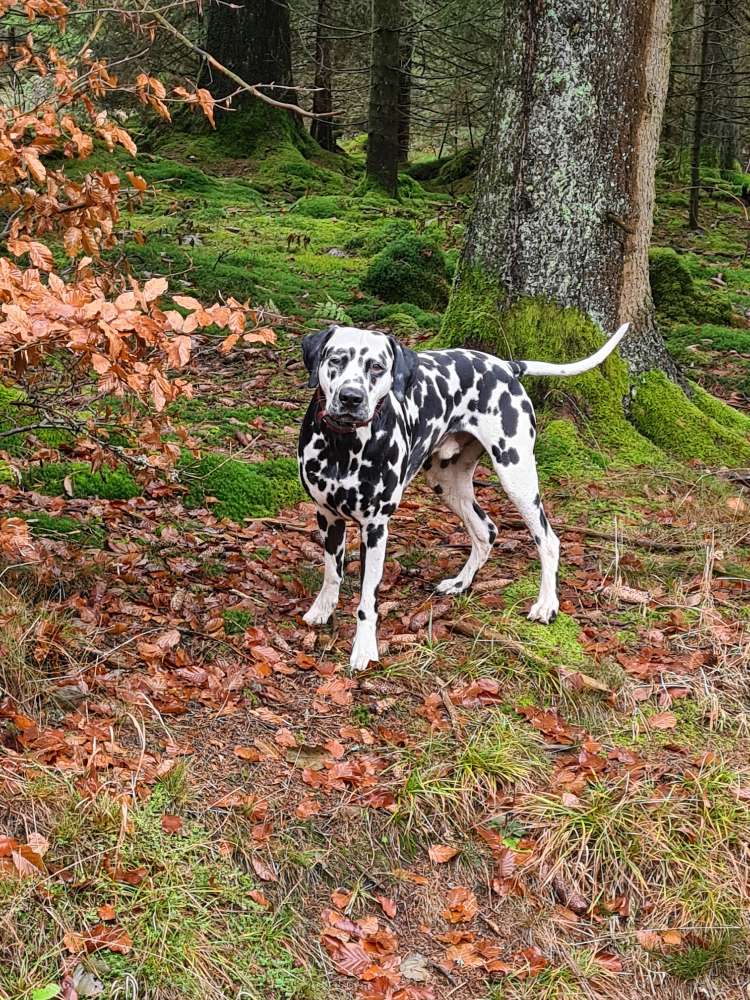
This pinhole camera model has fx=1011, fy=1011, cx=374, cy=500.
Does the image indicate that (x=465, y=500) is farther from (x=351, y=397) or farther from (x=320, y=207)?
(x=320, y=207)

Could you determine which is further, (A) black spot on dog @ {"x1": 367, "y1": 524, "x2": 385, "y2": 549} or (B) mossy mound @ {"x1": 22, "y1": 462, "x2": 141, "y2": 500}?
(B) mossy mound @ {"x1": 22, "y1": 462, "x2": 141, "y2": 500}

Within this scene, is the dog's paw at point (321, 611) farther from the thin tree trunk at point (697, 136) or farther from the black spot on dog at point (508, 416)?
the thin tree trunk at point (697, 136)

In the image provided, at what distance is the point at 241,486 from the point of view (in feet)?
21.9

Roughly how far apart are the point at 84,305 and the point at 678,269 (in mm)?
9084

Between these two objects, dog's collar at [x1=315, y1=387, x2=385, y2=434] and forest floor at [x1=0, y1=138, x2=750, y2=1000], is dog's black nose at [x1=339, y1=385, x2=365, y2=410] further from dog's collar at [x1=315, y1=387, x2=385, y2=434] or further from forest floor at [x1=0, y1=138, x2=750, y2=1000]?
forest floor at [x1=0, y1=138, x2=750, y2=1000]

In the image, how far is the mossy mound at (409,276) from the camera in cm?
1054

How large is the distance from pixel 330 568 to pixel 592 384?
304 cm

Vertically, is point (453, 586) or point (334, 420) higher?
point (334, 420)

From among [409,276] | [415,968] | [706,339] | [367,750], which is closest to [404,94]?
[409,276]

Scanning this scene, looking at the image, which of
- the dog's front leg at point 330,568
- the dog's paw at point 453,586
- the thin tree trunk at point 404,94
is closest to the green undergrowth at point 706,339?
the dog's paw at point 453,586

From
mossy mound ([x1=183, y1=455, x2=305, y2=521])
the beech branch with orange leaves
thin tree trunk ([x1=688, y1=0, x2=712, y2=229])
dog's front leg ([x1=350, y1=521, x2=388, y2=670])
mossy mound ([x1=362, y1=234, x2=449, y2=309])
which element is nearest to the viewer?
the beech branch with orange leaves

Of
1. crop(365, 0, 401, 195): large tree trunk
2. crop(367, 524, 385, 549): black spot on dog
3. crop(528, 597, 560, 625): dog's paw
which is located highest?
crop(365, 0, 401, 195): large tree trunk

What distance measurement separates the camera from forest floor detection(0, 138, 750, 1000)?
3.81 metres

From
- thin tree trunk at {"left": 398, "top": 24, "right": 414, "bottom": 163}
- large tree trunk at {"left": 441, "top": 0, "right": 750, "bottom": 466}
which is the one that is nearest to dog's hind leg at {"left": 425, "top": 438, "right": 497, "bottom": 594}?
large tree trunk at {"left": 441, "top": 0, "right": 750, "bottom": 466}
